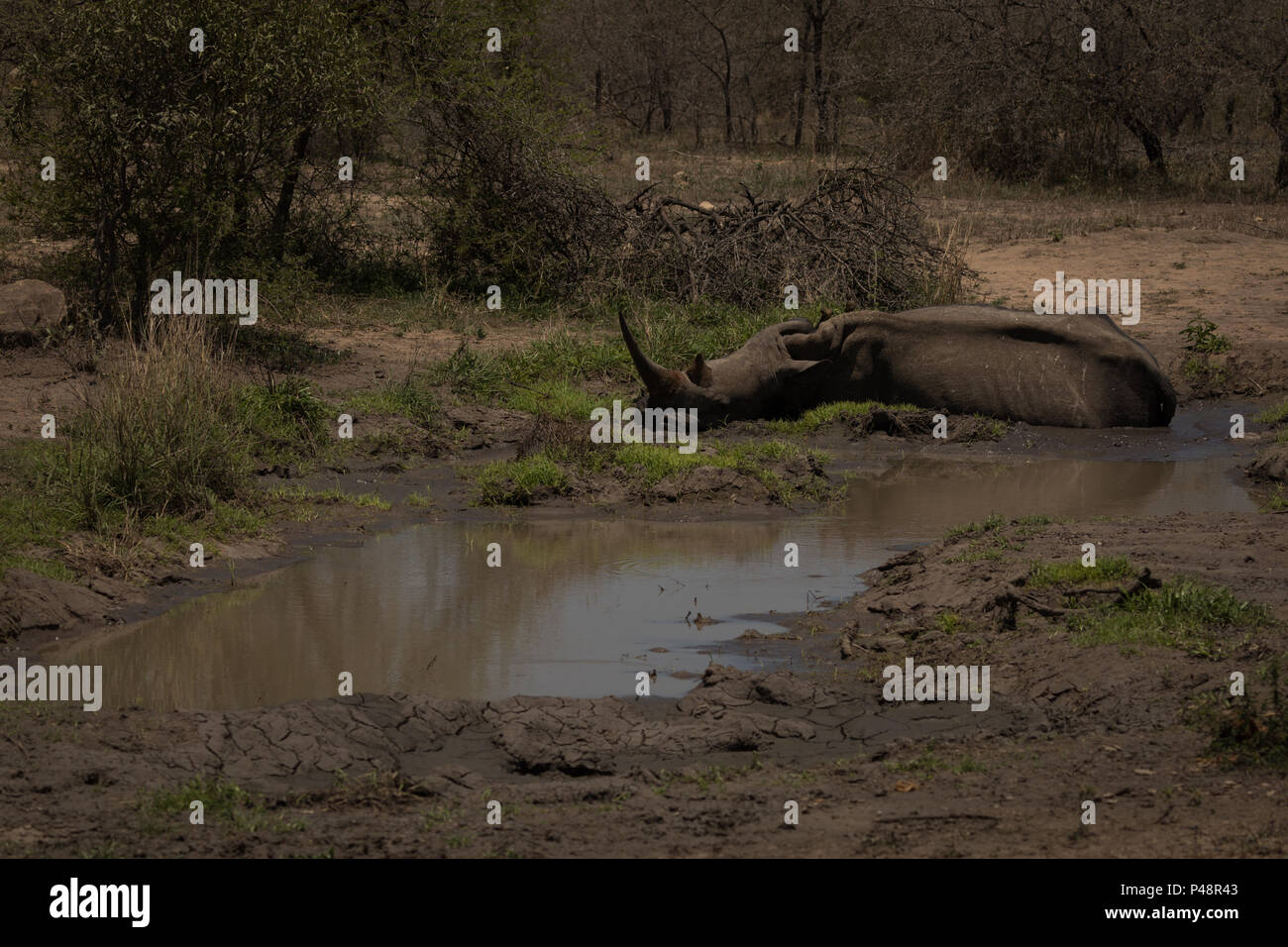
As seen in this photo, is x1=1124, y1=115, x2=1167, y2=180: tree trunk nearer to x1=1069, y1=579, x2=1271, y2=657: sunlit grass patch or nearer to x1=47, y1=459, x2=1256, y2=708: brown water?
x1=47, y1=459, x2=1256, y2=708: brown water

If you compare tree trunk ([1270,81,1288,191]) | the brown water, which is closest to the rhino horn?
the brown water

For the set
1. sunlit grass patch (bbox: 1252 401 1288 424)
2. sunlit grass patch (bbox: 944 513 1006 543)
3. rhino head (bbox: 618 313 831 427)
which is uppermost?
rhino head (bbox: 618 313 831 427)

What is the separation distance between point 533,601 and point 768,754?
246 centimetres

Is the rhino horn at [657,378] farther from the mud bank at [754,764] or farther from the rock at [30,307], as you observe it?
the mud bank at [754,764]

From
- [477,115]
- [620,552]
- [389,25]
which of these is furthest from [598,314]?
[620,552]

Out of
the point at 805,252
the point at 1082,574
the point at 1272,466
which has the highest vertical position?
the point at 805,252

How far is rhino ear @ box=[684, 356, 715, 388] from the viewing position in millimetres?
11298

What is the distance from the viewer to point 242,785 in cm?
456

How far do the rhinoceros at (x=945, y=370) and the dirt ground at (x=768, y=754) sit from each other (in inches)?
167

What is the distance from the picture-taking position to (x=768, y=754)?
16.2 ft

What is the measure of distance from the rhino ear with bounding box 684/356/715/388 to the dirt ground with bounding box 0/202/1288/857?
4174mm

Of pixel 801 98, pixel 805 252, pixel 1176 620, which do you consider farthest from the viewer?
pixel 801 98

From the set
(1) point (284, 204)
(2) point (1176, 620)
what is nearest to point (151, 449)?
(2) point (1176, 620)

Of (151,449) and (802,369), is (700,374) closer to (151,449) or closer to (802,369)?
(802,369)
